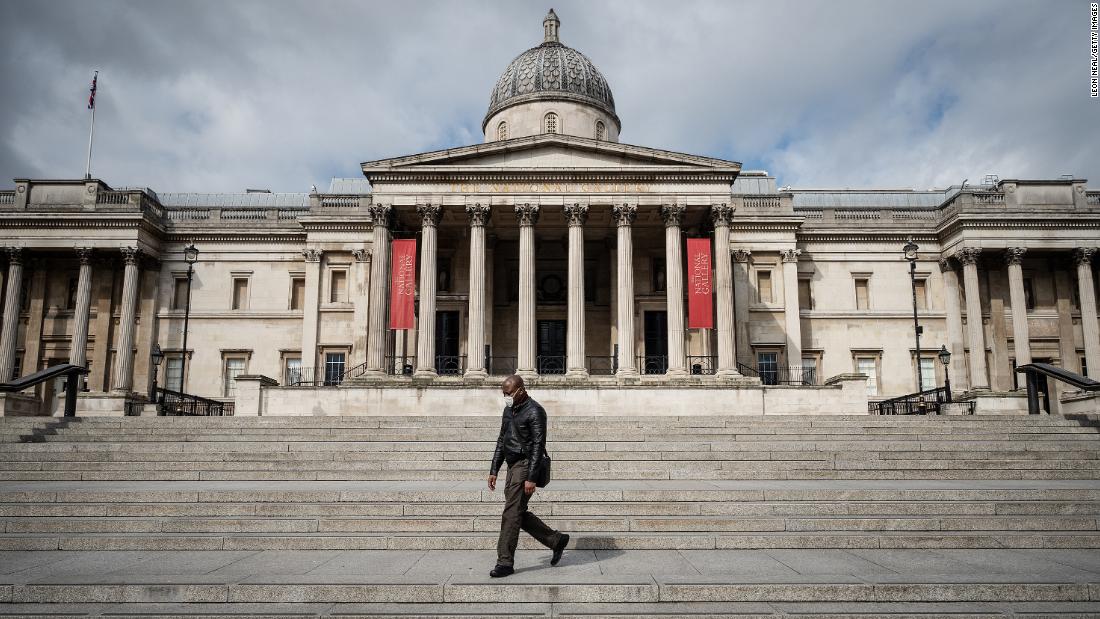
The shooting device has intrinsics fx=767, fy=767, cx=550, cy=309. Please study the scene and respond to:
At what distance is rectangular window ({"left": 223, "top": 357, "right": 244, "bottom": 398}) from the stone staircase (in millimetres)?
17501

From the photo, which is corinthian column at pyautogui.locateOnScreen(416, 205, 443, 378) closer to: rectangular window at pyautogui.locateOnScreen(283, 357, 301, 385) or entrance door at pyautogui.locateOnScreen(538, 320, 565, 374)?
entrance door at pyautogui.locateOnScreen(538, 320, 565, 374)

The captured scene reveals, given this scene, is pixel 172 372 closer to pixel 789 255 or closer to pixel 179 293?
pixel 179 293

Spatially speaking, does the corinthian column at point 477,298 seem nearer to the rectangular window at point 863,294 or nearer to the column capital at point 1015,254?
the rectangular window at point 863,294

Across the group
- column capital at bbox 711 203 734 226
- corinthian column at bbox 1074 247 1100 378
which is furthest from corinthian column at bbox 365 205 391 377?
corinthian column at bbox 1074 247 1100 378

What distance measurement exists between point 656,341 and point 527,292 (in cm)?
799

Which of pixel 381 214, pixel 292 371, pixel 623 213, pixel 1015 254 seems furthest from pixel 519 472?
pixel 1015 254

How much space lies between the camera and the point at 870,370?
36.8m

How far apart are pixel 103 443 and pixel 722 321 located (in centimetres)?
1996

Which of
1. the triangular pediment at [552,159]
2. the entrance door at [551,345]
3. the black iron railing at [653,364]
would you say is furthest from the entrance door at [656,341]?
the triangular pediment at [552,159]

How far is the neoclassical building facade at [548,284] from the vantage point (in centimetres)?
3375

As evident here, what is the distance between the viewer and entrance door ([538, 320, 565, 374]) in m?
33.7

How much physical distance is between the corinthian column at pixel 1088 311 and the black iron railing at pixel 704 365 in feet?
59.8

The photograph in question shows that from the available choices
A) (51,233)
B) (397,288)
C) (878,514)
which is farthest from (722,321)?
(51,233)

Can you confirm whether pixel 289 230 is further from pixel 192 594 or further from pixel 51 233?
pixel 192 594
